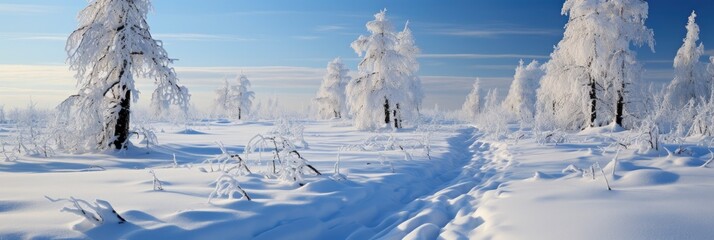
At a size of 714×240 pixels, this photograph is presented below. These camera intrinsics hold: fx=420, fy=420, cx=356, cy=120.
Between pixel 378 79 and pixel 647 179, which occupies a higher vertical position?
pixel 378 79

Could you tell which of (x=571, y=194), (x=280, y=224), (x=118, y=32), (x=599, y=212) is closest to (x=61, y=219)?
(x=280, y=224)

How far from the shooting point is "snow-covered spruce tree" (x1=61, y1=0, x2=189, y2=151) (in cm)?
1184

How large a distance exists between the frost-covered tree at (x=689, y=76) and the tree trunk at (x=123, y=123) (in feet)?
126

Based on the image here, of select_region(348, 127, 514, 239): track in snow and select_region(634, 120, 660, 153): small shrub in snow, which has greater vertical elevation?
select_region(634, 120, 660, 153): small shrub in snow

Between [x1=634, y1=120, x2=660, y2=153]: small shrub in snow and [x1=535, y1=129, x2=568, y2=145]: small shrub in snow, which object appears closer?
[x1=634, y1=120, x2=660, y2=153]: small shrub in snow

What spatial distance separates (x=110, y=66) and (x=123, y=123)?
5.60 feet

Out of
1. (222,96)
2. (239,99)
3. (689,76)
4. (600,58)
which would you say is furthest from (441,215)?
(222,96)

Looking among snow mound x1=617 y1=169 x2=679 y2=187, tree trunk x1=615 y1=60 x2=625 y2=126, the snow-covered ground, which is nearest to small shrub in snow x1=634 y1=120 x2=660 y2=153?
the snow-covered ground

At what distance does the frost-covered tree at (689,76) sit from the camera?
33938 millimetres

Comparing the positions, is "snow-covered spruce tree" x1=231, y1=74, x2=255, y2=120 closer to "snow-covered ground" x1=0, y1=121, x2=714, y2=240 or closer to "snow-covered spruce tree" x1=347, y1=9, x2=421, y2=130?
"snow-covered spruce tree" x1=347, y1=9, x2=421, y2=130

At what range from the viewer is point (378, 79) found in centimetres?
2520

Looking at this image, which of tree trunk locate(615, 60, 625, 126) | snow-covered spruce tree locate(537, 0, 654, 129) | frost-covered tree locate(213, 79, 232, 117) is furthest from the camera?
frost-covered tree locate(213, 79, 232, 117)

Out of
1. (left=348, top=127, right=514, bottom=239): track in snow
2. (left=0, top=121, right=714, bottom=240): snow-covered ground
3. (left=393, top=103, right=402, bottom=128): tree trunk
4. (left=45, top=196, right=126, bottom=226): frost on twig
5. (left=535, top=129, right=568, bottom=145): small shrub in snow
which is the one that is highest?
(left=393, top=103, right=402, bottom=128): tree trunk

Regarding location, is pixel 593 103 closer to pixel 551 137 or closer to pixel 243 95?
pixel 551 137
